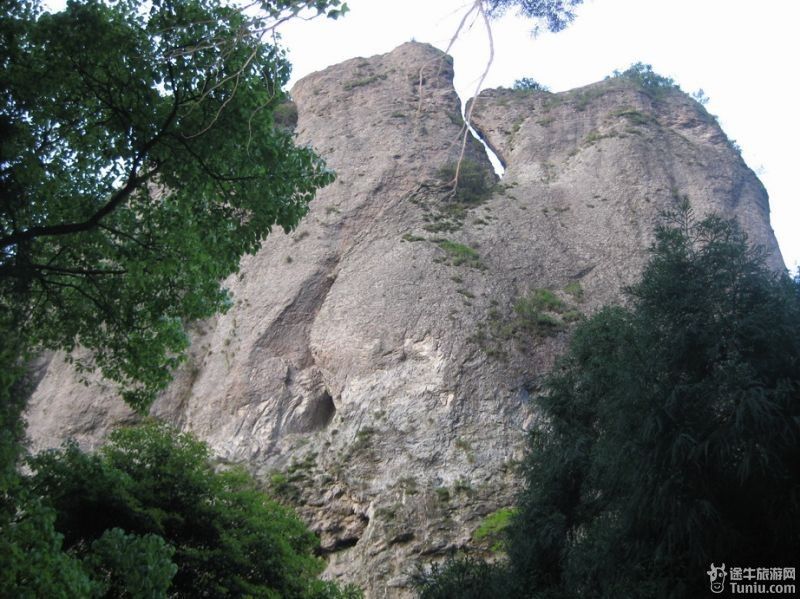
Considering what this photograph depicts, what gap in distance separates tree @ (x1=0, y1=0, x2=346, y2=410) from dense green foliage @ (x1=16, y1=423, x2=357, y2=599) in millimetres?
2636

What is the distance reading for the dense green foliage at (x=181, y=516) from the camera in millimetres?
13773

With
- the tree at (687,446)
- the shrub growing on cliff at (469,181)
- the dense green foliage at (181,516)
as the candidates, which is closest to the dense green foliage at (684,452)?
the tree at (687,446)

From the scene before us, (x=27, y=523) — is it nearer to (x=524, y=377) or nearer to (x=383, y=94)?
(x=524, y=377)

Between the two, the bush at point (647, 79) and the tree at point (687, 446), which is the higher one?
the bush at point (647, 79)

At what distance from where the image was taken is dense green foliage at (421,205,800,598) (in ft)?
39.4

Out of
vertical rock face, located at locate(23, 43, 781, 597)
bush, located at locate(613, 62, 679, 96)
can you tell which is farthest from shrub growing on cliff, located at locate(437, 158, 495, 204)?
bush, located at locate(613, 62, 679, 96)

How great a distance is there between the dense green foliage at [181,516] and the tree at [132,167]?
2.64 m

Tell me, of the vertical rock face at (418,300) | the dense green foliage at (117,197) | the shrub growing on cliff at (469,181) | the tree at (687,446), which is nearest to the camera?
the dense green foliage at (117,197)

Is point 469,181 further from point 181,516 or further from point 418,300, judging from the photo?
point 181,516

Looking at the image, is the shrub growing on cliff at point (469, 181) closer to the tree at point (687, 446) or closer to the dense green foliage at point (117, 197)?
the tree at point (687, 446)

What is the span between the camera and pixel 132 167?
36.8 feet

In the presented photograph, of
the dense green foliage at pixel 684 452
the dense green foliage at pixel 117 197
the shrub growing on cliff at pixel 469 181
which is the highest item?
the shrub growing on cliff at pixel 469 181

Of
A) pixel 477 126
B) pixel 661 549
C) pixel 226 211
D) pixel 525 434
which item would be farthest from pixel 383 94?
pixel 661 549

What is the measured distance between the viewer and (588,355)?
19.0 meters
